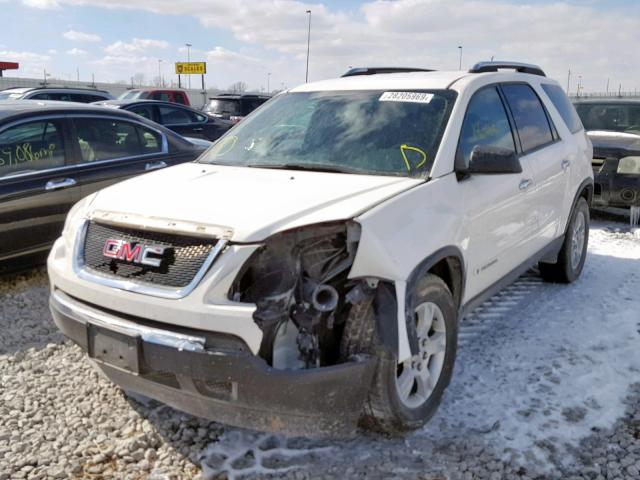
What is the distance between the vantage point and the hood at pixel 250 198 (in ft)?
8.83

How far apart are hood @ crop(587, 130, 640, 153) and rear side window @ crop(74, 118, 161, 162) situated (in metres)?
5.84

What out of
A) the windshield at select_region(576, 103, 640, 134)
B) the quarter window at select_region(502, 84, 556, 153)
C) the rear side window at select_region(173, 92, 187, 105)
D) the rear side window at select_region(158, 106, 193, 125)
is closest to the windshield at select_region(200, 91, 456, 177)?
the quarter window at select_region(502, 84, 556, 153)

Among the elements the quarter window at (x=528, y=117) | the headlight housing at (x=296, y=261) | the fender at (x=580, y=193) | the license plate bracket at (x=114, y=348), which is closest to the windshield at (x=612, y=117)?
the fender at (x=580, y=193)

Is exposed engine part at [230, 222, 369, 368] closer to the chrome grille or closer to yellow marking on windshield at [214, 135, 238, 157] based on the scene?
the chrome grille

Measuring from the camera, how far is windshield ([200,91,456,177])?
3502 millimetres

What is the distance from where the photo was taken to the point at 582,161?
17.9 ft

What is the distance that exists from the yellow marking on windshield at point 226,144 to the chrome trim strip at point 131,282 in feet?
4.17

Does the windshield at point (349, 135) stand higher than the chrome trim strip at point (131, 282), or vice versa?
the windshield at point (349, 135)

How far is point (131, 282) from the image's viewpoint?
2.76m

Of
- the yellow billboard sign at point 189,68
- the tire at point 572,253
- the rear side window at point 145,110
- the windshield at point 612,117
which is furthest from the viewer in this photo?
the yellow billboard sign at point 189,68


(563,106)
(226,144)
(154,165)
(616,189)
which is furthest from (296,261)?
(616,189)

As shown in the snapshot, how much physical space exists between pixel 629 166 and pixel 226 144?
6.01 m

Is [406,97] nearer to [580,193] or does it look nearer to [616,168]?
[580,193]

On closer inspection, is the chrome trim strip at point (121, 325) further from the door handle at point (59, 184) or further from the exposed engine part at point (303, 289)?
the door handle at point (59, 184)
